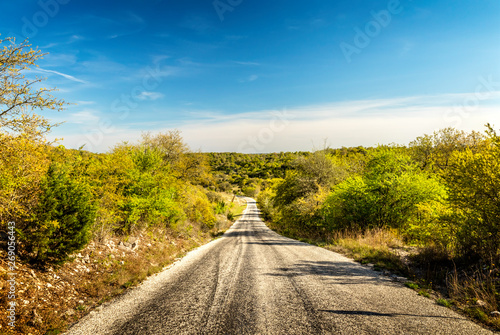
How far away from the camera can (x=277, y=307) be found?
5.37 metres

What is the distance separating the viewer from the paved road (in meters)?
4.44

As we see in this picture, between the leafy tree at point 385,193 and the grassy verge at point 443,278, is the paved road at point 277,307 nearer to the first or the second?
the grassy verge at point 443,278

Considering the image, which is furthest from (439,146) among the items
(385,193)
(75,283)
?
(75,283)

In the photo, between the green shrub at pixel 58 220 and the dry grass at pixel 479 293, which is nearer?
the dry grass at pixel 479 293

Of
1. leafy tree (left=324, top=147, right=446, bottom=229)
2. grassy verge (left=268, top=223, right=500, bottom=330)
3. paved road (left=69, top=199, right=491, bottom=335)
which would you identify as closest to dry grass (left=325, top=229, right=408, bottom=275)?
grassy verge (left=268, top=223, right=500, bottom=330)

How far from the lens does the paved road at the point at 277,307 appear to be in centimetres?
444

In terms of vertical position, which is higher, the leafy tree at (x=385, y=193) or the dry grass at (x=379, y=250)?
the leafy tree at (x=385, y=193)

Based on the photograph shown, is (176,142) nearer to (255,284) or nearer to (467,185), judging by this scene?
(255,284)

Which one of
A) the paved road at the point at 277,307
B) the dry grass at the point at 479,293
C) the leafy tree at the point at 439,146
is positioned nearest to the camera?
the paved road at the point at 277,307

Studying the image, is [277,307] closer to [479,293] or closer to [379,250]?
[479,293]

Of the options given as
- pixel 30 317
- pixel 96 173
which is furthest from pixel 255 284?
pixel 96 173

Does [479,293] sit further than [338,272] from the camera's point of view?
No

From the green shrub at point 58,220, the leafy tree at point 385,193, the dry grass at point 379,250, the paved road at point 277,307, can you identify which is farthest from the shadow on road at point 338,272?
the leafy tree at point 385,193

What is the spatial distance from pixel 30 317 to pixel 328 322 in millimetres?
6604
